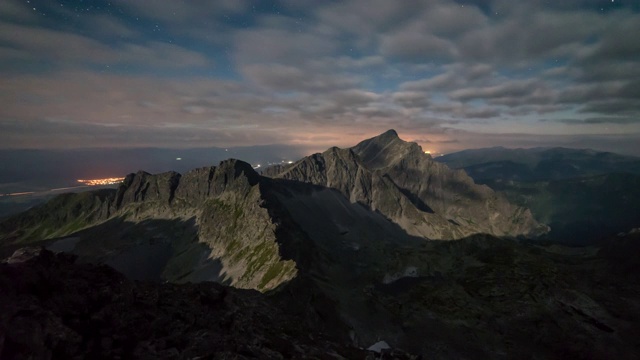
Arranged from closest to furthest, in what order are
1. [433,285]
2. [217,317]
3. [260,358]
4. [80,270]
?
1. [260,358]
2. [80,270]
3. [217,317]
4. [433,285]

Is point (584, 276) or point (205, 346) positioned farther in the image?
point (584, 276)

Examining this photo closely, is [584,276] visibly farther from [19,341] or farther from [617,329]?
[19,341]

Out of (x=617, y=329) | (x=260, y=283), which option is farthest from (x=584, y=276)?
Answer: (x=260, y=283)

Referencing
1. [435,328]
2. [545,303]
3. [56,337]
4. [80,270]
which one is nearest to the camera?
[56,337]

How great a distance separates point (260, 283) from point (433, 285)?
92.2m

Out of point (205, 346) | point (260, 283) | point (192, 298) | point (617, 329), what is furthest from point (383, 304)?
point (205, 346)

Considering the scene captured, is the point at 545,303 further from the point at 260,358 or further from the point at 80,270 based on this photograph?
the point at 80,270

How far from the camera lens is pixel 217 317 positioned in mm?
53719

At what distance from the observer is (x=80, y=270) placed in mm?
46781

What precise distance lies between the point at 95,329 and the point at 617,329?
587 feet

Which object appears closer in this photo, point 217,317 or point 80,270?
point 80,270

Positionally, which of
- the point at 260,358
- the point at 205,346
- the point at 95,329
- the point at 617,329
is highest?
the point at 95,329

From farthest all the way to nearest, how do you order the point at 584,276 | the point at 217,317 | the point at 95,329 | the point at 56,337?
the point at 584,276 < the point at 217,317 < the point at 95,329 < the point at 56,337

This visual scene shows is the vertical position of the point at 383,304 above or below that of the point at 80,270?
below
